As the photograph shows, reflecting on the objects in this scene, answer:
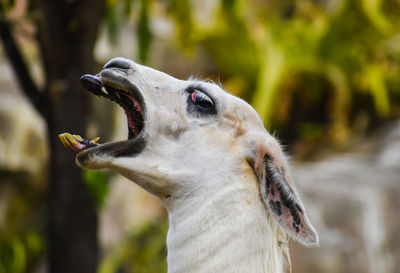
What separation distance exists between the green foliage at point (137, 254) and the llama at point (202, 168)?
4.39 m

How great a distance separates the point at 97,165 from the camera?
6.93 feet

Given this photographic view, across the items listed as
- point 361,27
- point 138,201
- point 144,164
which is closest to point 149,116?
point 144,164

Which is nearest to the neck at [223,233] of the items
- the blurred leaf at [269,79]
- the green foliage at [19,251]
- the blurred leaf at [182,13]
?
the blurred leaf at [182,13]

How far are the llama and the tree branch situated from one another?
1759 millimetres

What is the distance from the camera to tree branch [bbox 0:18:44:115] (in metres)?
3.89

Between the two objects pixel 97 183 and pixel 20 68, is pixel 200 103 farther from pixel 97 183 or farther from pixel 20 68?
pixel 20 68

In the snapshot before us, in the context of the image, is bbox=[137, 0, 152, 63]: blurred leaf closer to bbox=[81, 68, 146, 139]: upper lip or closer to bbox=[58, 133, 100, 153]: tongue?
bbox=[81, 68, 146, 139]: upper lip

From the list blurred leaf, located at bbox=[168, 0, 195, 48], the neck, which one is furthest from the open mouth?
blurred leaf, located at bbox=[168, 0, 195, 48]

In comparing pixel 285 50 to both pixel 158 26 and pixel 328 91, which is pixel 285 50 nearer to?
pixel 328 91

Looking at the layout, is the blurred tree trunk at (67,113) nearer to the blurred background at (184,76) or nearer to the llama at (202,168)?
the blurred background at (184,76)

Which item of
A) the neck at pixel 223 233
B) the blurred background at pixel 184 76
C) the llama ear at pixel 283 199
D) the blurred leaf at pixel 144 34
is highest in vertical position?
the blurred leaf at pixel 144 34

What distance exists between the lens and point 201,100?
7.57 feet

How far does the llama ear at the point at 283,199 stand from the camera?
2076 mm

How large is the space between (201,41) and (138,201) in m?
2.43
